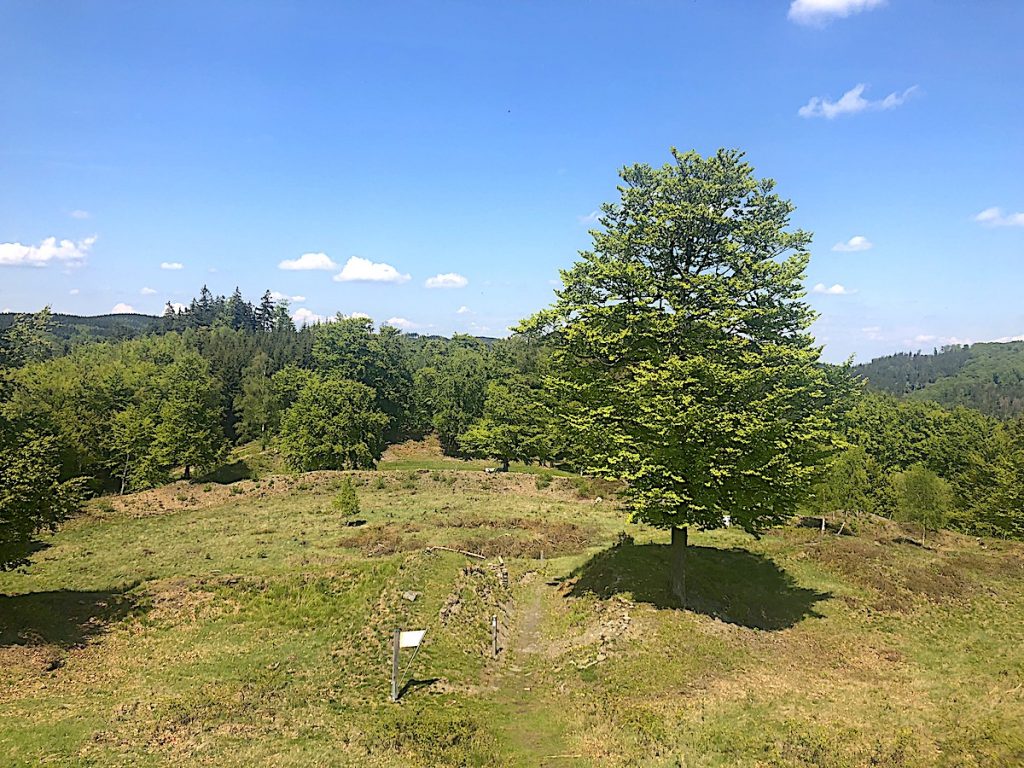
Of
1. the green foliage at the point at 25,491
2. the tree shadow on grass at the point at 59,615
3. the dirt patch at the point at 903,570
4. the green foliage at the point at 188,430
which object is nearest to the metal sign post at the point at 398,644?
the tree shadow on grass at the point at 59,615

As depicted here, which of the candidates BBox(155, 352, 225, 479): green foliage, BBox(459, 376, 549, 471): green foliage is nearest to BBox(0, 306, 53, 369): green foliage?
BBox(155, 352, 225, 479): green foliage

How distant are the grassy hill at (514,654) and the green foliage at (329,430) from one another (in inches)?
1240

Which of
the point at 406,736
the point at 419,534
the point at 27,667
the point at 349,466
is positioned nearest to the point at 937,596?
the point at 406,736

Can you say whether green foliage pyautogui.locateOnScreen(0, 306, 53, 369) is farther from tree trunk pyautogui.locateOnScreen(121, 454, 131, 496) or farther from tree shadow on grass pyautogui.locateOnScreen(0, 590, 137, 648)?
tree shadow on grass pyautogui.locateOnScreen(0, 590, 137, 648)

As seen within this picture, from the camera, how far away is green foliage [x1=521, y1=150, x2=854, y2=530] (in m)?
18.9

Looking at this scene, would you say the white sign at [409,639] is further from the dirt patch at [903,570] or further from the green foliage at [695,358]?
the dirt patch at [903,570]

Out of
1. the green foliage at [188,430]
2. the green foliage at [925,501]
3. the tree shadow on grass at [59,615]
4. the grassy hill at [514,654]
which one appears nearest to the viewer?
the grassy hill at [514,654]

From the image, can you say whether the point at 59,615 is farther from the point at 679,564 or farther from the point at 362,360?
the point at 362,360

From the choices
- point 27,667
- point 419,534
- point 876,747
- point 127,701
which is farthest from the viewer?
point 419,534

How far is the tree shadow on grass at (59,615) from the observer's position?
63.4ft

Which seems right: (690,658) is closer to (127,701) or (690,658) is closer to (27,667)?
(127,701)

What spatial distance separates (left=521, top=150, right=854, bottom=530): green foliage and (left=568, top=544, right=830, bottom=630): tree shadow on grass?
13.7 feet

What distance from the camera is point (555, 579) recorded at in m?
27.7

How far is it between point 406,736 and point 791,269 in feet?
62.4
